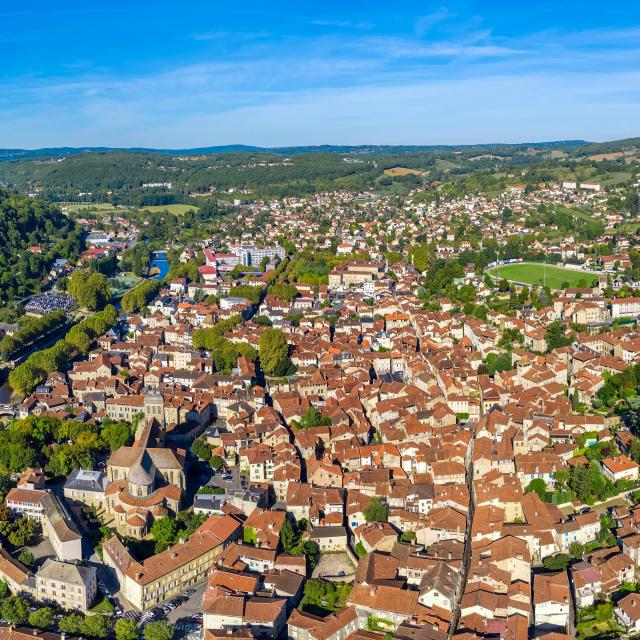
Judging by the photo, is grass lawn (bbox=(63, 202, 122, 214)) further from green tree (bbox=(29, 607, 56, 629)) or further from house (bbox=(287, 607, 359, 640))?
house (bbox=(287, 607, 359, 640))

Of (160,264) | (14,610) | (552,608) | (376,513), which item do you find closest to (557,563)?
(552,608)

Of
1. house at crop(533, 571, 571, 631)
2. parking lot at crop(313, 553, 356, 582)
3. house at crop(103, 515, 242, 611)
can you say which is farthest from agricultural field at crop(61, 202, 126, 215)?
house at crop(533, 571, 571, 631)

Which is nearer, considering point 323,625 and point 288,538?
point 323,625

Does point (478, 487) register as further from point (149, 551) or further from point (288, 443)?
point (149, 551)

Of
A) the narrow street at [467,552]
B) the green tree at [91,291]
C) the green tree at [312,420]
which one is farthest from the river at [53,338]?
the narrow street at [467,552]

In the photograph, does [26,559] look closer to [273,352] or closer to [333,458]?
[333,458]

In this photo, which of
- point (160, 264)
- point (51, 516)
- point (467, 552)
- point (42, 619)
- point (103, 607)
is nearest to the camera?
point (42, 619)
